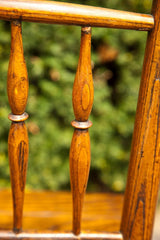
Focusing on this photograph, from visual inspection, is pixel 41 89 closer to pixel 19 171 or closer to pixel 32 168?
pixel 32 168

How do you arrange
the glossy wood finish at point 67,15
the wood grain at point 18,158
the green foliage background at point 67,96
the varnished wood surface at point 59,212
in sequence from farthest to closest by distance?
the green foliage background at point 67,96 < the varnished wood surface at point 59,212 < the wood grain at point 18,158 < the glossy wood finish at point 67,15

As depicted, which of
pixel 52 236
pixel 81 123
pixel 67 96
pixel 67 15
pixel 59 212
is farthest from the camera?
pixel 67 96

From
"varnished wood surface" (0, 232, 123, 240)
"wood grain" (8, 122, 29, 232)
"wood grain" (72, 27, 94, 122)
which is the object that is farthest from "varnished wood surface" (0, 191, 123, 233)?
"wood grain" (72, 27, 94, 122)

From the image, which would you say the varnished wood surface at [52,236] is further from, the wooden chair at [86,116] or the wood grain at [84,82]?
the wood grain at [84,82]

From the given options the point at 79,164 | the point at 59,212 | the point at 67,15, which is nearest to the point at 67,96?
the point at 59,212

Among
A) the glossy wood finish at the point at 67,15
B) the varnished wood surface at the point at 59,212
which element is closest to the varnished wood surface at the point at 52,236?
the varnished wood surface at the point at 59,212

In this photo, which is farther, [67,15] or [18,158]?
[18,158]

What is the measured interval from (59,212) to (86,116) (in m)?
0.68

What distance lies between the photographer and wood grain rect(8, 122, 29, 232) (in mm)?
689

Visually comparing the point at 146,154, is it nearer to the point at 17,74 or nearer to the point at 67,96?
the point at 17,74

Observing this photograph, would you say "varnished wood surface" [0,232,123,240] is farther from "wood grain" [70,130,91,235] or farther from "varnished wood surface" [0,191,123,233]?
"varnished wood surface" [0,191,123,233]

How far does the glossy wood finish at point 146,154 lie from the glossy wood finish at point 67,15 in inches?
2.2

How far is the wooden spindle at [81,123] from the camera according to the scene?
2.06ft

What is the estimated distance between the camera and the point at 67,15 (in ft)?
1.90
